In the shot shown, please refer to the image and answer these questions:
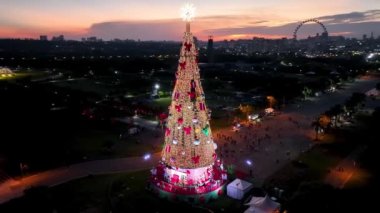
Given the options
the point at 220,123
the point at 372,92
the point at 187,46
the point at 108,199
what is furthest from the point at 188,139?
the point at 372,92

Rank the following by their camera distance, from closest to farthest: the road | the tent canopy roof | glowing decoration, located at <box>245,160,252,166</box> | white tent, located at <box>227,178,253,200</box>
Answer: white tent, located at <box>227,178,253,200</box> → the tent canopy roof → the road → glowing decoration, located at <box>245,160,252,166</box>

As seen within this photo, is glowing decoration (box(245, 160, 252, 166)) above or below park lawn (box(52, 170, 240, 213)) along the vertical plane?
below

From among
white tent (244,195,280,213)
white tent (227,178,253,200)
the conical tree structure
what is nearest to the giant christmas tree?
the conical tree structure

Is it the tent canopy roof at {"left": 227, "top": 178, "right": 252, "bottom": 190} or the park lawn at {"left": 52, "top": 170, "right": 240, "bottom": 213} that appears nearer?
the park lawn at {"left": 52, "top": 170, "right": 240, "bottom": 213}

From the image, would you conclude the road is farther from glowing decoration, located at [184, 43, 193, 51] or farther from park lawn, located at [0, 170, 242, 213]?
glowing decoration, located at [184, 43, 193, 51]

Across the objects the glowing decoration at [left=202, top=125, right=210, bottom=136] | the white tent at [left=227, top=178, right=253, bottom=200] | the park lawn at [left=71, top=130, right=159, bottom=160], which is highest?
the glowing decoration at [left=202, top=125, right=210, bottom=136]

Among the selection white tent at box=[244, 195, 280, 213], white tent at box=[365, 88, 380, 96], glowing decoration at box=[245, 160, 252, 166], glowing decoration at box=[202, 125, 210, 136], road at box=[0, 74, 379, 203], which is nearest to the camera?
white tent at box=[244, 195, 280, 213]

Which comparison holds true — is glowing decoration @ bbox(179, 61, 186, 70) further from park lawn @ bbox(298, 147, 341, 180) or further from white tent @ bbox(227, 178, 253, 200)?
park lawn @ bbox(298, 147, 341, 180)

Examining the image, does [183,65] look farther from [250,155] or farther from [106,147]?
[106,147]
